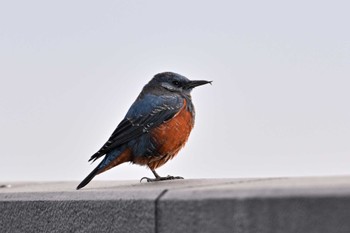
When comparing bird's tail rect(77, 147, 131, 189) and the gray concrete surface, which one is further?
bird's tail rect(77, 147, 131, 189)

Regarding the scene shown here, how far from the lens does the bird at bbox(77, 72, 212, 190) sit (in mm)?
6164

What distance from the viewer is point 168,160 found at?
20.7 ft

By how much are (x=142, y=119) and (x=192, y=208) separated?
6.74 feet

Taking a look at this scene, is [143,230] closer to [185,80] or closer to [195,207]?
[195,207]

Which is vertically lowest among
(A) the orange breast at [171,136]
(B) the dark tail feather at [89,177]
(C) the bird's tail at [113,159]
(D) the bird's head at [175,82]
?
(B) the dark tail feather at [89,177]

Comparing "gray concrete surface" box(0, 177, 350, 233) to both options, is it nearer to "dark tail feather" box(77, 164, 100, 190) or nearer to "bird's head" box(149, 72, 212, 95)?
"dark tail feather" box(77, 164, 100, 190)

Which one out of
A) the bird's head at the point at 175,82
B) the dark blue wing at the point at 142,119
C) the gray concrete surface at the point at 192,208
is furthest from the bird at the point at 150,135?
the gray concrete surface at the point at 192,208

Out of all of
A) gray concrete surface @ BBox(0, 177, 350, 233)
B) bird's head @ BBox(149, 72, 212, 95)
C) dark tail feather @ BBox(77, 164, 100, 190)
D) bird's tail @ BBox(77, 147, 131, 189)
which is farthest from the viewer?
bird's head @ BBox(149, 72, 212, 95)

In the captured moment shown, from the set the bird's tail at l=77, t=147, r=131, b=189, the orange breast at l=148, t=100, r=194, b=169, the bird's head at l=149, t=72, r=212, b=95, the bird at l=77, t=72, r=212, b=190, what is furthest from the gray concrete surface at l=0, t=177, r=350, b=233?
the bird's head at l=149, t=72, r=212, b=95

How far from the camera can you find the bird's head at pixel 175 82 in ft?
21.4

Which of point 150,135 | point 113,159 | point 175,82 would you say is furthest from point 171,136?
point 175,82

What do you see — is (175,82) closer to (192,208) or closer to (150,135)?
(150,135)

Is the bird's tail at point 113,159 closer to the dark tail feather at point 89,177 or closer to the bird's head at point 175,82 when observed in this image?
the dark tail feather at point 89,177

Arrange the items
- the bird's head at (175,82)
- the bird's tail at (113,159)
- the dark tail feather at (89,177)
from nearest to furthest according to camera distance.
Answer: the dark tail feather at (89,177) → the bird's tail at (113,159) → the bird's head at (175,82)
